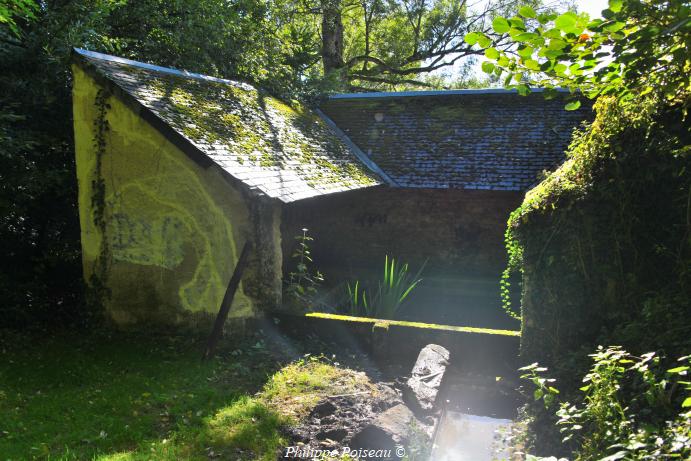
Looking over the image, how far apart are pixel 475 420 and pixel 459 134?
7.79 meters

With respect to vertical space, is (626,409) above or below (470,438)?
above

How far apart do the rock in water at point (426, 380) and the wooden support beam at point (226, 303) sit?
2577 mm

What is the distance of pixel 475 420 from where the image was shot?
604 centimetres

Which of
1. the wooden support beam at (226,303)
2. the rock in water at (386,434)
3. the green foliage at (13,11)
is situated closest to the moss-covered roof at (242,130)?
the green foliage at (13,11)

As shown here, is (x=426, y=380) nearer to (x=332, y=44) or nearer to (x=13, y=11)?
(x=13, y=11)

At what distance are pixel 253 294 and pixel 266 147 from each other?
2.46 m

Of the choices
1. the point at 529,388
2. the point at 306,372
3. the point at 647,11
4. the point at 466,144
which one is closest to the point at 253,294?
the point at 306,372

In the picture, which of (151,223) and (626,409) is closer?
(626,409)

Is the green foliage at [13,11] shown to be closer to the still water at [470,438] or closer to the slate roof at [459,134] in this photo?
the still water at [470,438]

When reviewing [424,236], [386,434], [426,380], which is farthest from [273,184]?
[424,236]

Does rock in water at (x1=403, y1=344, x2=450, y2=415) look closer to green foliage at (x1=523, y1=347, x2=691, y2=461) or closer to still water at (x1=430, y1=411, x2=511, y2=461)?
still water at (x1=430, y1=411, x2=511, y2=461)

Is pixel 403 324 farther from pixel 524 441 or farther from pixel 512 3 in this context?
pixel 512 3

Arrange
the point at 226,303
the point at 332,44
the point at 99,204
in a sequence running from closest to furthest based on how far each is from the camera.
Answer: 1. the point at 226,303
2. the point at 99,204
3. the point at 332,44

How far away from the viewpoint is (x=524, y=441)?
521cm
